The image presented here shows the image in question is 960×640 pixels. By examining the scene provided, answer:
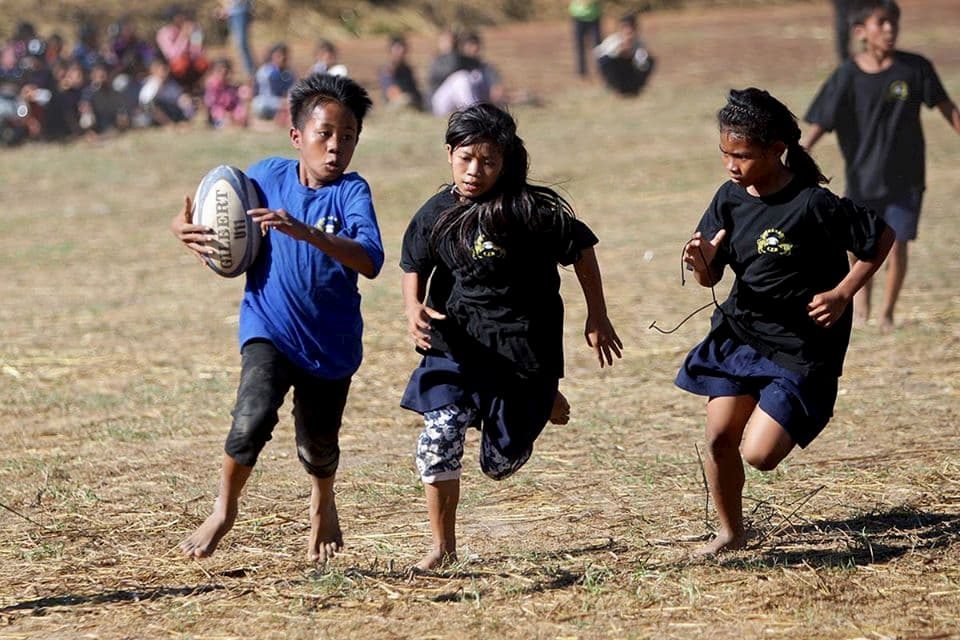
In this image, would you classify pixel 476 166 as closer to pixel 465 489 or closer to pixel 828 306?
pixel 828 306

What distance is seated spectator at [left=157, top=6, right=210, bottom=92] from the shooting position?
22625mm

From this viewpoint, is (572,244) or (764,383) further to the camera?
(764,383)

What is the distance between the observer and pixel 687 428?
7605mm

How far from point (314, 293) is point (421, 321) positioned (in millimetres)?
426

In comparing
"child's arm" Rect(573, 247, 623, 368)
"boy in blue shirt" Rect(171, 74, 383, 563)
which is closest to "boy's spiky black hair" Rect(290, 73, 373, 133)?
"boy in blue shirt" Rect(171, 74, 383, 563)

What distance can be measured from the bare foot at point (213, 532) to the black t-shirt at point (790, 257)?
196 centimetres

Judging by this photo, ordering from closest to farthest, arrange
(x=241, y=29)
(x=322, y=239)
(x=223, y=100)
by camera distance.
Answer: (x=322, y=239), (x=223, y=100), (x=241, y=29)

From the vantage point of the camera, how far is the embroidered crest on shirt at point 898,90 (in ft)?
30.9

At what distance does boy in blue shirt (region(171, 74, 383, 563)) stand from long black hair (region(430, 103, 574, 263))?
0.92 feet

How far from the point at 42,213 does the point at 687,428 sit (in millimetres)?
10792

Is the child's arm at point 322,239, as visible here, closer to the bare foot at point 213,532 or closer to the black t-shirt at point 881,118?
the bare foot at point 213,532

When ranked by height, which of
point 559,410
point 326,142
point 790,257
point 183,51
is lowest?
point 559,410

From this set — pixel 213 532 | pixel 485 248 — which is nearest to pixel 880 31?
pixel 485 248

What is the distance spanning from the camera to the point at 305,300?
5297 millimetres
